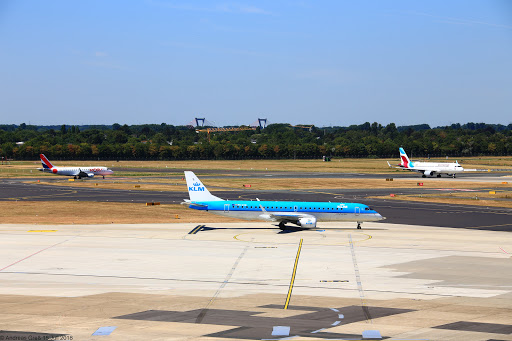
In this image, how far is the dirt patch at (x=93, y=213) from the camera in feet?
257

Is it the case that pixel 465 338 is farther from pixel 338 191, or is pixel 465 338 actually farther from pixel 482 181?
pixel 482 181

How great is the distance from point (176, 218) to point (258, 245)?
77.8ft

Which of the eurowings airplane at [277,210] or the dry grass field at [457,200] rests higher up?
the eurowings airplane at [277,210]

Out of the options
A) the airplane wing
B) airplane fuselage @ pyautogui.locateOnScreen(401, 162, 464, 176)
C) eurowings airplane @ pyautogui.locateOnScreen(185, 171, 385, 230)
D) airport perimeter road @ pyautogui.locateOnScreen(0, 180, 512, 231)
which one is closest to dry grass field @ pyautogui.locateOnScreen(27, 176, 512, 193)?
airport perimeter road @ pyautogui.locateOnScreen(0, 180, 512, 231)

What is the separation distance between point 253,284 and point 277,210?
25.8m

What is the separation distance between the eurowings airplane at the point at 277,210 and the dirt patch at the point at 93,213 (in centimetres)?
1044

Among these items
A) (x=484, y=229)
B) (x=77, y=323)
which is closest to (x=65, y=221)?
(x=77, y=323)

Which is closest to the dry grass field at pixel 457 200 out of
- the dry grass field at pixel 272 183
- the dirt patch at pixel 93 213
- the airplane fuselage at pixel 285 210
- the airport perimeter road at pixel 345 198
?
the airport perimeter road at pixel 345 198

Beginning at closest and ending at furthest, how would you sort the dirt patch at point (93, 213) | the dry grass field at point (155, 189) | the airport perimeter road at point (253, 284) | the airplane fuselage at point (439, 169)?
the airport perimeter road at point (253, 284) < the dirt patch at point (93, 213) < the dry grass field at point (155, 189) < the airplane fuselage at point (439, 169)

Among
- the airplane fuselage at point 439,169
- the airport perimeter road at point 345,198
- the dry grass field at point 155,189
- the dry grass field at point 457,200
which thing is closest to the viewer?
the airport perimeter road at point 345,198

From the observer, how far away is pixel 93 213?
8594cm

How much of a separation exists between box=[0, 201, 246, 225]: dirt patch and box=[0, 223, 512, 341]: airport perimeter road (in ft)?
31.3

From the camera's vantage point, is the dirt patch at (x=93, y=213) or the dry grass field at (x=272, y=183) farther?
the dry grass field at (x=272, y=183)

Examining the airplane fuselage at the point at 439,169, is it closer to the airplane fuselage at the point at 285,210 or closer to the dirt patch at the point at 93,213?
the dirt patch at the point at 93,213
